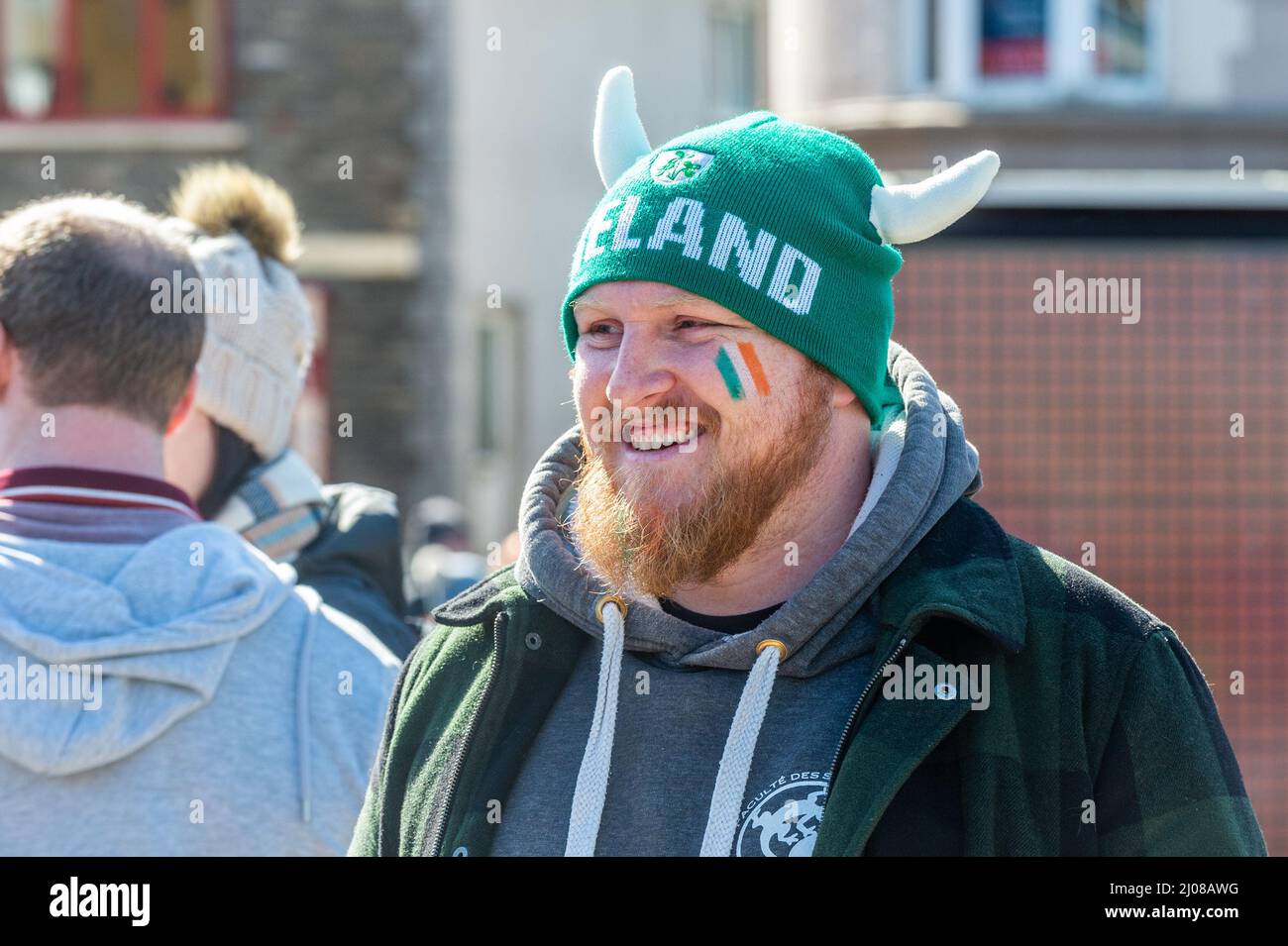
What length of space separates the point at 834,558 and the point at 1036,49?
8.69 metres

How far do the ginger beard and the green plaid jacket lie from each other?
21 centimetres

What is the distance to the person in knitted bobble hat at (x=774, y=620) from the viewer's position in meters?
2.02

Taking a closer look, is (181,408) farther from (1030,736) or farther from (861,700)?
(1030,736)

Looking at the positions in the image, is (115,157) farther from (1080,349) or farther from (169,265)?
(169,265)

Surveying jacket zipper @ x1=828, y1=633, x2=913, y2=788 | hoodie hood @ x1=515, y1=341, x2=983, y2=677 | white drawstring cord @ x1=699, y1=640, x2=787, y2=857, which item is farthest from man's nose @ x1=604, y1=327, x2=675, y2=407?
jacket zipper @ x1=828, y1=633, x2=913, y2=788

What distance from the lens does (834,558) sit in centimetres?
222

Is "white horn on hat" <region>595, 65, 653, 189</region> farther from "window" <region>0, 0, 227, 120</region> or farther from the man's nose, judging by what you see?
"window" <region>0, 0, 227, 120</region>

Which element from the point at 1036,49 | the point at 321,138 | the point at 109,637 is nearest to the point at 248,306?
the point at 109,637

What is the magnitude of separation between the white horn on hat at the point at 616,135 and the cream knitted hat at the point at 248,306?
1.36 m

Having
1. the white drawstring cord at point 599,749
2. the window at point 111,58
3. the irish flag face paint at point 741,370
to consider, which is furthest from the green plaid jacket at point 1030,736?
the window at point 111,58

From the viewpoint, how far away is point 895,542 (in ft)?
7.23

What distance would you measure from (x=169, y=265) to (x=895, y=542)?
4.28ft

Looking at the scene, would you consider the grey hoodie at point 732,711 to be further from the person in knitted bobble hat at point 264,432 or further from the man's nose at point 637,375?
the person in knitted bobble hat at point 264,432
